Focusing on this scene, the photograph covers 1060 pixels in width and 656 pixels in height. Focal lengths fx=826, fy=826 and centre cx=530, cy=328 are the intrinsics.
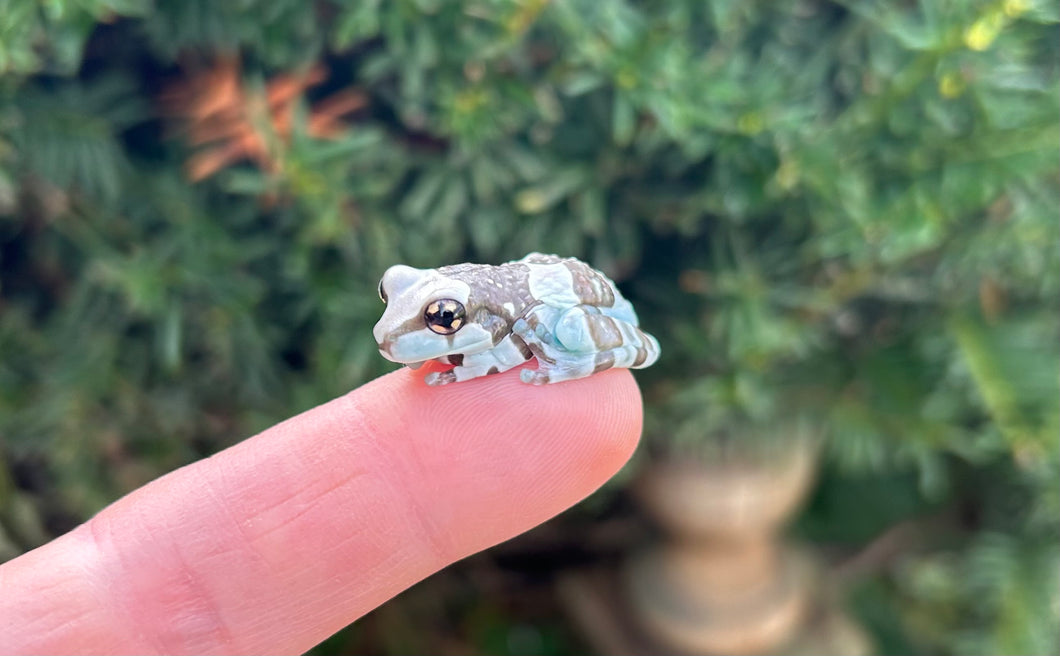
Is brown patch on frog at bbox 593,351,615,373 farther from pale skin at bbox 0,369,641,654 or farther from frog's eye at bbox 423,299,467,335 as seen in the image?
frog's eye at bbox 423,299,467,335

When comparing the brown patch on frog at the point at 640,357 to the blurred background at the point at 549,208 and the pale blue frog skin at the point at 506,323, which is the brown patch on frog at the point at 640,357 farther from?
the blurred background at the point at 549,208

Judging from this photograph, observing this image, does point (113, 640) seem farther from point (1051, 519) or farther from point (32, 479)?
point (1051, 519)

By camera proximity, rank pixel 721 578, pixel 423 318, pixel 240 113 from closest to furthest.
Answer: pixel 423 318
pixel 240 113
pixel 721 578

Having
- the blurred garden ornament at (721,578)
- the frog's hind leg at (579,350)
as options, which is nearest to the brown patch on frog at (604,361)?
the frog's hind leg at (579,350)

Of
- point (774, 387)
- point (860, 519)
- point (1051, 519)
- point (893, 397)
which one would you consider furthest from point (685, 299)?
point (860, 519)

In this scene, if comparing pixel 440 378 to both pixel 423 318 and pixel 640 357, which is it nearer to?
pixel 423 318

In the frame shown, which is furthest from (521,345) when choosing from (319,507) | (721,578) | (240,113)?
(721,578)
